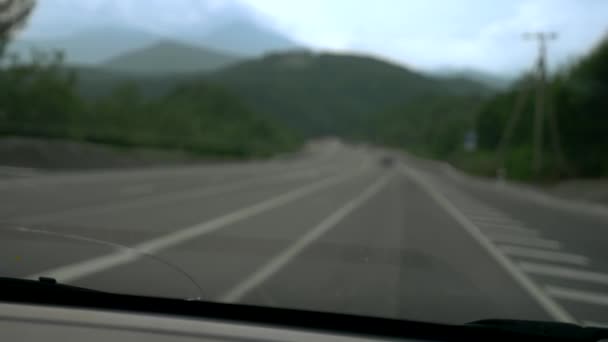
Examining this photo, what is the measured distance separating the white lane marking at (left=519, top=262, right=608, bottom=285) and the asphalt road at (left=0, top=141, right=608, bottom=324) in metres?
0.03

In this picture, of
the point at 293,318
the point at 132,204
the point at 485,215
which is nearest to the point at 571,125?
the point at 485,215

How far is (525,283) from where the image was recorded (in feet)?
25.3

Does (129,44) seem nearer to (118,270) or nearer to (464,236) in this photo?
(118,270)

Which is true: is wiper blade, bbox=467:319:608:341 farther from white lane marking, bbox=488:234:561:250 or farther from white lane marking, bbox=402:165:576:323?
white lane marking, bbox=488:234:561:250

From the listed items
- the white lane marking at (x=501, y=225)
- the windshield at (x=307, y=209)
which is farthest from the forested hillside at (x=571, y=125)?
the white lane marking at (x=501, y=225)

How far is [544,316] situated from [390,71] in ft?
23.8

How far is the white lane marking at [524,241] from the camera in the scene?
11.5 metres

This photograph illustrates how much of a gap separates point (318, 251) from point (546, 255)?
3572 mm

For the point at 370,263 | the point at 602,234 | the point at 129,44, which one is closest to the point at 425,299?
the point at 370,263

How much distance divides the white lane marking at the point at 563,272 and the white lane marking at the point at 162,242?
4992 millimetres

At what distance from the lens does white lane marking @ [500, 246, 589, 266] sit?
31.4ft

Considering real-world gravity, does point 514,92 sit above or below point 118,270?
above

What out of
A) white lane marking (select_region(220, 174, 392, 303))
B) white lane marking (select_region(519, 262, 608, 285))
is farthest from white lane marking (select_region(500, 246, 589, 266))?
white lane marking (select_region(220, 174, 392, 303))

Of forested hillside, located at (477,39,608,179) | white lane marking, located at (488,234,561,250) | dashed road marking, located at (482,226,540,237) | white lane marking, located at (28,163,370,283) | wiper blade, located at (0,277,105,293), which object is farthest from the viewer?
forested hillside, located at (477,39,608,179)
